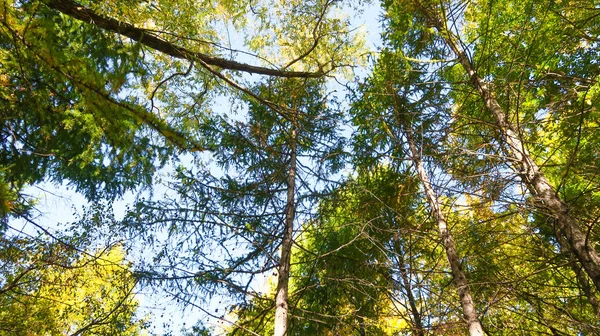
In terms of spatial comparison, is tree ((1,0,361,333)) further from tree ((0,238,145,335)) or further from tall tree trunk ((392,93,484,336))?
tall tree trunk ((392,93,484,336))

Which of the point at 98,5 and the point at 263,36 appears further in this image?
the point at 263,36

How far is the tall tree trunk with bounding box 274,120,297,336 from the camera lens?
4.92 m

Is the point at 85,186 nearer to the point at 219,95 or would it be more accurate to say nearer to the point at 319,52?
the point at 219,95

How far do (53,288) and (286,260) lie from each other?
218 inches

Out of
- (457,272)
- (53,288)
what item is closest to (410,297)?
(457,272)

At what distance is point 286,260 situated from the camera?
18.5ft

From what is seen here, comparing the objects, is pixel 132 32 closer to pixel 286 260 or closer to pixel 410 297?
pixel 286 260

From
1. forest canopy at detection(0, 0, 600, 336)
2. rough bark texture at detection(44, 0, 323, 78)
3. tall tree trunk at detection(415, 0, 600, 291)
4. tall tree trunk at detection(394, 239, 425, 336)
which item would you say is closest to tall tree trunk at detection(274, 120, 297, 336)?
forest canopy at detection(0, 0, 600, 336)

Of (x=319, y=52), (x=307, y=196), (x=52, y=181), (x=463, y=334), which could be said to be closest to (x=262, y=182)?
(x=307, y=196)

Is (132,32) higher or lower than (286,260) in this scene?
higher

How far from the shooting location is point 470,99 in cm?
700

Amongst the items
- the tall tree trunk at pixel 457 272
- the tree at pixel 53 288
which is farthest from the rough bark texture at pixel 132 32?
the tree at pixel 53 288

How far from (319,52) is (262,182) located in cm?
283

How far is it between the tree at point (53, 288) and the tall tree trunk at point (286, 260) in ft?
7.23
